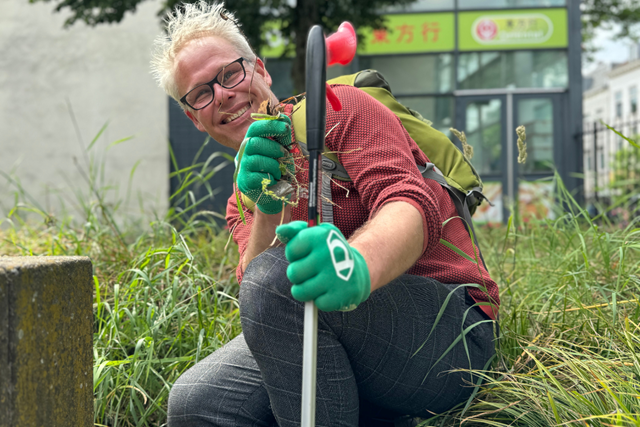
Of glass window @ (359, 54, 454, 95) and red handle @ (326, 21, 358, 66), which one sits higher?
glass window @ (359, 54, 454, 95)

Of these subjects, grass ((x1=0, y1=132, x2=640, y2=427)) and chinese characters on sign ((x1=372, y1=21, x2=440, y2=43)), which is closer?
grass ((x1=0, y1=132, x2=640, y2=427))

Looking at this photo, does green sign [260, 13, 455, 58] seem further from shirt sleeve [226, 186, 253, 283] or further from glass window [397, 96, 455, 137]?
shirt sleeve [226, 186, 253, 283]

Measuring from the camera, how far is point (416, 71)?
8.18 meters

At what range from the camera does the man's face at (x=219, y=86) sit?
157cm

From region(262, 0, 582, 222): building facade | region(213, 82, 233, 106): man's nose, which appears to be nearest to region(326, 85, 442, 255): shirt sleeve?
region(213, 82, 233, 106): man's nose

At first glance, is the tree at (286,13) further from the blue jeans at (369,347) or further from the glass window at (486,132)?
the blue jeans at (369,347)

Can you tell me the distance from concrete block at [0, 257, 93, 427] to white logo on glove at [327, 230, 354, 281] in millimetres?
563

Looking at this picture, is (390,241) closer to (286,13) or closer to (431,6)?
(286,13)

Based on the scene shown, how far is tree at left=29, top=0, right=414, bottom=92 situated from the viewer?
517 centimetres

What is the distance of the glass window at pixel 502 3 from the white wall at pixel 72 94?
4.58 m

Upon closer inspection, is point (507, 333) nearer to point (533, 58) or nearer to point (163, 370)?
point (163, 370)

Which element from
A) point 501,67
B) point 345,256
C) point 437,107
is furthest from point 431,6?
point 345,256

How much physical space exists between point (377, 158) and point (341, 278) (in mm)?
454

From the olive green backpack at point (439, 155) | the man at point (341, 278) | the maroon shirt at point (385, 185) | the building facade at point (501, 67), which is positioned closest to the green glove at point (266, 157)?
the man at point (341, 278)
